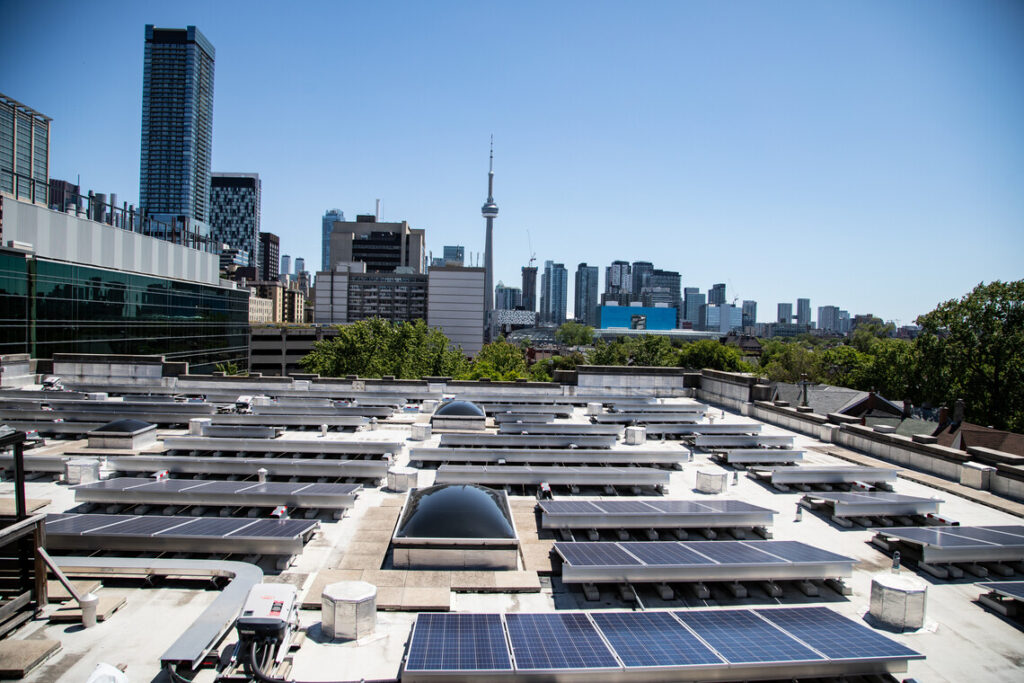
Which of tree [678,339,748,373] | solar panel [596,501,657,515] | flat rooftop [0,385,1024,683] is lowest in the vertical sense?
flat rooftop [0,385,1024,683]

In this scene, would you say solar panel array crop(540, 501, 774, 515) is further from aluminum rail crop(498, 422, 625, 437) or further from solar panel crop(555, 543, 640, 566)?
aluminum rail crop(498, 422, 625, 437)

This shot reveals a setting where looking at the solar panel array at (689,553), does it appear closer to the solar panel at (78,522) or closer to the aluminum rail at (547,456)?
the aluminum rail at (547,456)

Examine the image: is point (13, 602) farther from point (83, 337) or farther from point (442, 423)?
point (83, 337)

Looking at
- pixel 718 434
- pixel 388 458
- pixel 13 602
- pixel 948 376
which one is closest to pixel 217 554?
pixel 13 602

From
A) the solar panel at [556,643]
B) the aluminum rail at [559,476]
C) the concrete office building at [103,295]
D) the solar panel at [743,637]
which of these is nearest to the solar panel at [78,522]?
the aluminum rail at [559,476]

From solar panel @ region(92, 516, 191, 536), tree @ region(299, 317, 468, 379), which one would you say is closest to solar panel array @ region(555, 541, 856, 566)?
solar panel @ region(92, 516, 191, 536)

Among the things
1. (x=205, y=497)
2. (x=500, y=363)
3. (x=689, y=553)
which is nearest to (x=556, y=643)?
(x=689, y=553)
